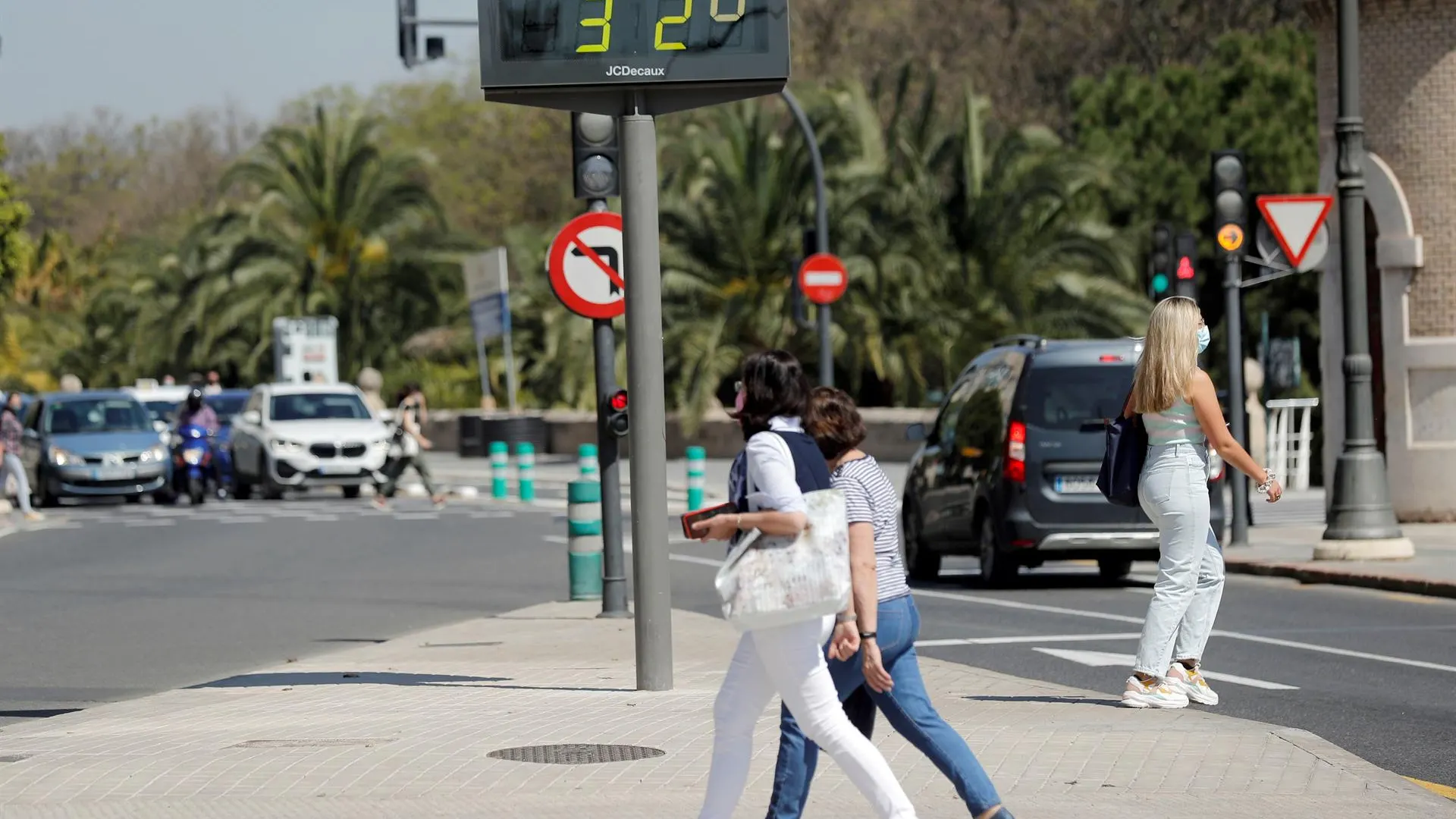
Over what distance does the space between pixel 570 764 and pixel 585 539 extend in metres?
7.27

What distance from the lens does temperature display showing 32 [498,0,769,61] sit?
10242 mm

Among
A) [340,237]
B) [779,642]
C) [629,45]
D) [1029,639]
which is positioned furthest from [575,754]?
[340,237]

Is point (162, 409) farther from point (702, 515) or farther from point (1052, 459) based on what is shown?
point (702, 515)

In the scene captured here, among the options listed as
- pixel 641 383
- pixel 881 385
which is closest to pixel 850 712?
pixel 641 383

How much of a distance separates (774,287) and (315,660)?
28.6 m

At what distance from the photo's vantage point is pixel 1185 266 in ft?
68.2

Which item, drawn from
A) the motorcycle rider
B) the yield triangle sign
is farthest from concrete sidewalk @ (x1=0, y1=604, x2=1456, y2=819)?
the motorcycle rider

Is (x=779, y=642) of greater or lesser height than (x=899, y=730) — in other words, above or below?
above

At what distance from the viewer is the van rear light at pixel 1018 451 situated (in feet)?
55.8

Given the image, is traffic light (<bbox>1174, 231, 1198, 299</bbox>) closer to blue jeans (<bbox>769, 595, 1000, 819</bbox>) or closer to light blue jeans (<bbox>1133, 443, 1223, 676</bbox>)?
light blue jeans (<bbox>1133, 443, 1223, 676</bbox>)

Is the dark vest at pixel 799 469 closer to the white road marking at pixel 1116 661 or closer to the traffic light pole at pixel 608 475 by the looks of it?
the white road marking at pixel 1116 661

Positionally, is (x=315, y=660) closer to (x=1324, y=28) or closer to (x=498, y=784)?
(x=498, y=784)

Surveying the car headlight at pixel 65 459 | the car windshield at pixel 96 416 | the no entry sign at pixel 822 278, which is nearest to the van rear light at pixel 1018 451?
the no entry sign at pixel 822 278

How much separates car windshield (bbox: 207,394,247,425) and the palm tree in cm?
1386
